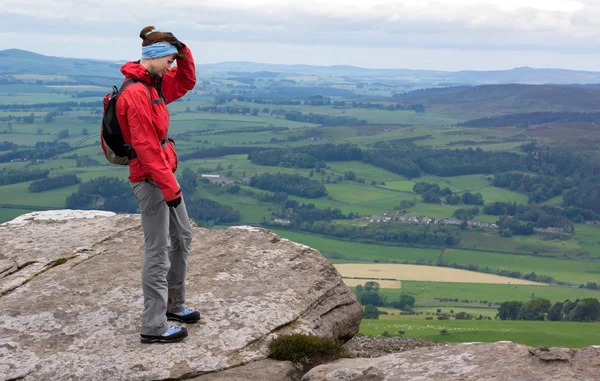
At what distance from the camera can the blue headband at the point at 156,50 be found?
8625 millimetres

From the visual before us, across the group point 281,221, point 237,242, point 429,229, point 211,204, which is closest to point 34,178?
point 211,204

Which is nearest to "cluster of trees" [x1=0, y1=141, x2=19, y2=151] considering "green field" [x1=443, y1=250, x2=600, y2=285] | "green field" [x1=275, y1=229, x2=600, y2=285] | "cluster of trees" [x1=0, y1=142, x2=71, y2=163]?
"cluster of trees" [x1=0, y1=142, x2=71, y2=163]

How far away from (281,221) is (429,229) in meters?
22.4

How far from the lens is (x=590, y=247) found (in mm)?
101375

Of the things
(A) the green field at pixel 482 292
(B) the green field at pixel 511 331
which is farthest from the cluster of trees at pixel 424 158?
(B) the green field at pixel 511 331

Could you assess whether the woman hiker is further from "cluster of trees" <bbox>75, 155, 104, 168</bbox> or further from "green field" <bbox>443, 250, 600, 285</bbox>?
"cluster of trees" <bbox>75, 155, 104, 168</bbox>

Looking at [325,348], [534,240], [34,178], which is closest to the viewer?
[325,348]

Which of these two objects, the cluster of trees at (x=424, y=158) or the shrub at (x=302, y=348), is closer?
the shrub at (x=302, y=348)

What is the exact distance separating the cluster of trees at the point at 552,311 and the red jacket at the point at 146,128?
125 feet

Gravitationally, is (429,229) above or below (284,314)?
below

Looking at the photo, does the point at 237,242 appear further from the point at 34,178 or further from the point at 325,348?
the point at 34,178

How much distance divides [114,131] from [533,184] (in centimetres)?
14501

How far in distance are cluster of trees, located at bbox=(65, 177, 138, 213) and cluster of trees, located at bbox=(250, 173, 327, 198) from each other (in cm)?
2573

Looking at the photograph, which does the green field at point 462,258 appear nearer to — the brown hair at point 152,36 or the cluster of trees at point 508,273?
the cluster of trees at point 508,273
